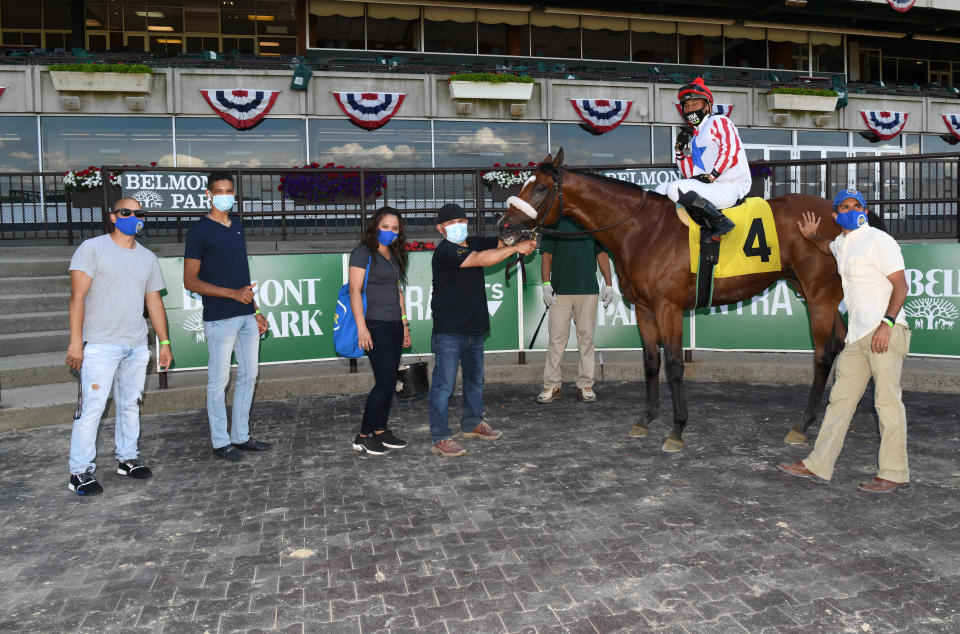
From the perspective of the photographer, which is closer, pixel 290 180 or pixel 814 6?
pixel 290 180

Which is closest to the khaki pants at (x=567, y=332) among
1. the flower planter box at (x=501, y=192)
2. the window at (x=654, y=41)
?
the flower planter box at (x=501, y=192)

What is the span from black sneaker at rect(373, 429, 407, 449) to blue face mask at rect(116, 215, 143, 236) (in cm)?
262

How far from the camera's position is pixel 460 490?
546 centimetres

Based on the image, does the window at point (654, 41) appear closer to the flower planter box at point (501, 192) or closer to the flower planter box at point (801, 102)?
the flower planter box at point (801, 102)

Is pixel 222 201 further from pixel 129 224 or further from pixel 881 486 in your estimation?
pixel 881 486

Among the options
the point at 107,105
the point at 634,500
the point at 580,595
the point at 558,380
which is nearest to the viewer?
the point at 580,595

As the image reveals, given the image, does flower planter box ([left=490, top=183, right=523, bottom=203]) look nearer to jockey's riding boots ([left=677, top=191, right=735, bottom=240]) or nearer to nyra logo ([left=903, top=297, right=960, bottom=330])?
nyra logo ([left=903, top=297, right=960, bottom=330])

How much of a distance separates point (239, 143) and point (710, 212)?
2024cm

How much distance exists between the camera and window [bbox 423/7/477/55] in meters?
28.1

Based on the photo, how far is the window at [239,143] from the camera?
23172 mm

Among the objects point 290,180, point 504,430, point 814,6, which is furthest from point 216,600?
point 814,6

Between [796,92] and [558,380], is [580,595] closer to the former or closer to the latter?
[558,380]

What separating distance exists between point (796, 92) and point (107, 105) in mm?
23420

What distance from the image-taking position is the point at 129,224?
576 centimetres
